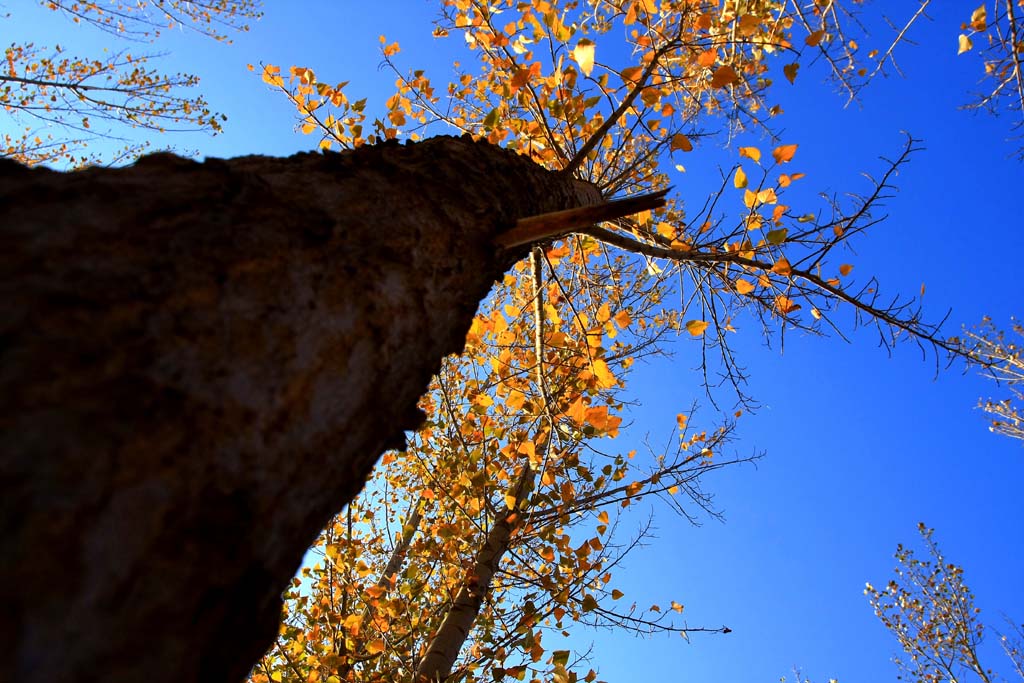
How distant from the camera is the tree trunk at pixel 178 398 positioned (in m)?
0.50

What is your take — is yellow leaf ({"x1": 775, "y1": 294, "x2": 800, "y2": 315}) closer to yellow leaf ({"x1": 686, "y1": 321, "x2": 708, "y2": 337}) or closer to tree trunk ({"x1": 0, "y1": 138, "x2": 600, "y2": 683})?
yellow leaf ({"x1": 686, "y1": 321, "x2": 708, "y2": 337})

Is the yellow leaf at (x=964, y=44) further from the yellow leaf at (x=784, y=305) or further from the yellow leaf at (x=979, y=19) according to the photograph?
the yellow leaf at (x=784, y=305)

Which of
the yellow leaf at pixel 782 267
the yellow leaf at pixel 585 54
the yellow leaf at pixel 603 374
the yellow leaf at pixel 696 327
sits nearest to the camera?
the yellow leaf at pixel 585 54

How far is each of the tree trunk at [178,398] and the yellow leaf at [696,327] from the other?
2.11 meters

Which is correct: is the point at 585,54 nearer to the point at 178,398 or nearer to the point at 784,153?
the point at 784,153

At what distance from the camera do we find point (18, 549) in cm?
47

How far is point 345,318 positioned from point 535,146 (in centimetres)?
308

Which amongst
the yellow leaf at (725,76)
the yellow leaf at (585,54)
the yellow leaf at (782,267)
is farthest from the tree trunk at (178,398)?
the yellow leaf at (725,76)

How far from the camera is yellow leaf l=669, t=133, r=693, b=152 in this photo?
2.84 m

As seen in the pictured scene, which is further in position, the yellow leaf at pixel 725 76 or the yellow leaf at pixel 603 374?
the yellow leaf at pixel 603 374

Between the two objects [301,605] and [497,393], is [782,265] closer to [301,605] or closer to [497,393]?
[497,393]

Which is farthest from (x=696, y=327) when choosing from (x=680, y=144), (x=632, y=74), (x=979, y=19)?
(x=979, y=19)

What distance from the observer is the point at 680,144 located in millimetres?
2871

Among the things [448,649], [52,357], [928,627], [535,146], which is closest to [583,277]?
[535,146]
